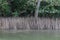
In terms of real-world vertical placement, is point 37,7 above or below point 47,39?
above

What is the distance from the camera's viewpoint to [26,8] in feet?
60.2

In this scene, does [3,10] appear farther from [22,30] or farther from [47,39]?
[47,39]

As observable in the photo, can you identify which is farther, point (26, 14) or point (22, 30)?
point (26, 14)

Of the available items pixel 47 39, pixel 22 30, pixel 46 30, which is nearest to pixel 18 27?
pixel 22 30

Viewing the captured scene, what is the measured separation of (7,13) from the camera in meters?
17.9

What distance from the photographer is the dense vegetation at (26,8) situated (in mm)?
17781

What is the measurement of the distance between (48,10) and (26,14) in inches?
63.7

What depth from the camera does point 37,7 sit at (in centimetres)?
1795

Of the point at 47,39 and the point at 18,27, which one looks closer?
the point at 47,39

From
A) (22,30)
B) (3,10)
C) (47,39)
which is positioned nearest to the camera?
(47,39)

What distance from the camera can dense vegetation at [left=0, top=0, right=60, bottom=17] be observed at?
700 inches

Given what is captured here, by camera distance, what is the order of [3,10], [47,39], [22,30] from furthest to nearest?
1. [3,10]
2. [22,30]
3. [47,39]

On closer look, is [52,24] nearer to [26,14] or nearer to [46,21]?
[46,21]

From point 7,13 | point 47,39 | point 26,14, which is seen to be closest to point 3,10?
point 7,13
